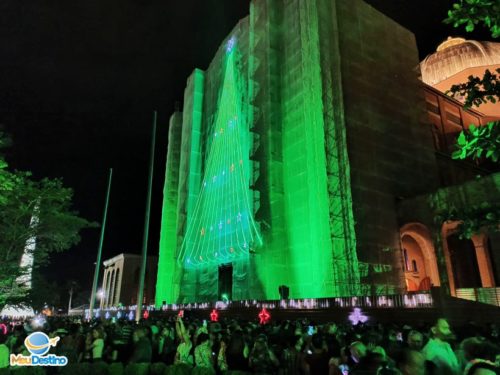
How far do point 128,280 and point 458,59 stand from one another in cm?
6253

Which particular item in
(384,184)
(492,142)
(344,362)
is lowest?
(344,362)

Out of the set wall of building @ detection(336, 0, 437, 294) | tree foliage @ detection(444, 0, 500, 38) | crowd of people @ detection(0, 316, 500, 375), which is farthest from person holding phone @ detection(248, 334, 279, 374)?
wall of building @ detection(336, 0, 437, 294)

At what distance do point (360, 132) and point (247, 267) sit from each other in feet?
44.2

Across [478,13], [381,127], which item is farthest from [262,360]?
[381,127]

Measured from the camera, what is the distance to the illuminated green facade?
24.9 m

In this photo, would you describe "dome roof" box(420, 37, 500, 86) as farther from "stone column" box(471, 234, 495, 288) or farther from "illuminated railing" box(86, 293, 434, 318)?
"illuminated railing" box(86, 293, 434, 318)

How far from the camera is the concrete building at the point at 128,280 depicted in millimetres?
64250

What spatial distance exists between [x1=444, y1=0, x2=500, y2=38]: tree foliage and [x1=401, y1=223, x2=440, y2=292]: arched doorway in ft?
77.9

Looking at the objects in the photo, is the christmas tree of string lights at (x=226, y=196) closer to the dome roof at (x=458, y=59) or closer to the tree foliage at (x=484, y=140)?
the tree foliage at (x=484, y=140)

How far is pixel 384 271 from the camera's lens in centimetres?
2555

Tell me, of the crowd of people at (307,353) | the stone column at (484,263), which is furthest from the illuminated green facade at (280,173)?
the crowd of people at (307,353)

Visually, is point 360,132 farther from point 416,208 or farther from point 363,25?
point 363,25

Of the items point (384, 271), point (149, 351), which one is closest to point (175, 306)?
point (384, 271)

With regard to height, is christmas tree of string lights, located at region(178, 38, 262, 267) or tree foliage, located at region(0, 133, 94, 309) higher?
christmas tree of string lights, located at region(178, 38, 262, 267)
